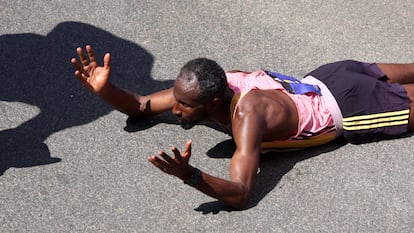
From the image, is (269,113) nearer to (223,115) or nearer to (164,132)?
(223,115)

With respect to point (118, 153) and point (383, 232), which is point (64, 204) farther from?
point (383, 232)

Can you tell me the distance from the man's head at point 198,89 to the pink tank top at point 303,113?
0.62 ft

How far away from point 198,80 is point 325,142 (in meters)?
0.83

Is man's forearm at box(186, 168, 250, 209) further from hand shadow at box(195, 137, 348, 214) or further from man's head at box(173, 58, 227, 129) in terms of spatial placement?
man's head at box(173, 58, 227, 129)

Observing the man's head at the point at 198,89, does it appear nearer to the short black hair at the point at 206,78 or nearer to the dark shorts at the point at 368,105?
the short black hair at the point at 206,78

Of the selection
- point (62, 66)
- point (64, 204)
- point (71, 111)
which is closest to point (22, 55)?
point (62, 66)

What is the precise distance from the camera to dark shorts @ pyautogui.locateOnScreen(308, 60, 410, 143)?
378 cm

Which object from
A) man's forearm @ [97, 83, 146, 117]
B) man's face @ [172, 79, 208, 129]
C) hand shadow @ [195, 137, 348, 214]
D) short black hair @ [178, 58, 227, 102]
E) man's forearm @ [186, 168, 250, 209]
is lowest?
hand shadow @ [195, 137, 348, 214]

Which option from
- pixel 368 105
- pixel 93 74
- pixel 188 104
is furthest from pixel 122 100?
pixel 368 105

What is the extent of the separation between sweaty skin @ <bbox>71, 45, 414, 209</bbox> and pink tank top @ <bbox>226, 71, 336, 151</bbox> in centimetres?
4

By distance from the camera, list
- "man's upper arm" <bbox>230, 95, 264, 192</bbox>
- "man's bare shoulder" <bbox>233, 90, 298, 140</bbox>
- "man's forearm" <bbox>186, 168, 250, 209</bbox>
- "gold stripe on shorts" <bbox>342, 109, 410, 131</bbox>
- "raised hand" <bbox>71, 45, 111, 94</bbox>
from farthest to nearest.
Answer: "gold stripe on shorts" <bbox>342, 109, 410, 131</bbox> → "raised hand" <bbox>71, 45, 111, 94</bbox> → "man's bare shoulder" <bbox>233, 90, 298, 140</bbox> → "man's upper arm" <bbox>230, 95, 264, 192</bbox> → "man's forearm" <bbox>186, 168, 250, 209</bbox>

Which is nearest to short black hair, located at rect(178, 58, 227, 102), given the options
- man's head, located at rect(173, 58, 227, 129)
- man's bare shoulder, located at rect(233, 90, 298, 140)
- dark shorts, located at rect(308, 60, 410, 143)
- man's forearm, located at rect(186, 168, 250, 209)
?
man's head, located at rect(173, 58, 227, 129)

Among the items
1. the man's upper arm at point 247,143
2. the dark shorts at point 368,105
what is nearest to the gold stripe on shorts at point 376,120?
the dark shorts at point 368,105

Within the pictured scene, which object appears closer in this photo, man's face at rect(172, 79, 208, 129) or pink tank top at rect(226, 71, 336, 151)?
man's face at rect(172, 79, 208, 129)
